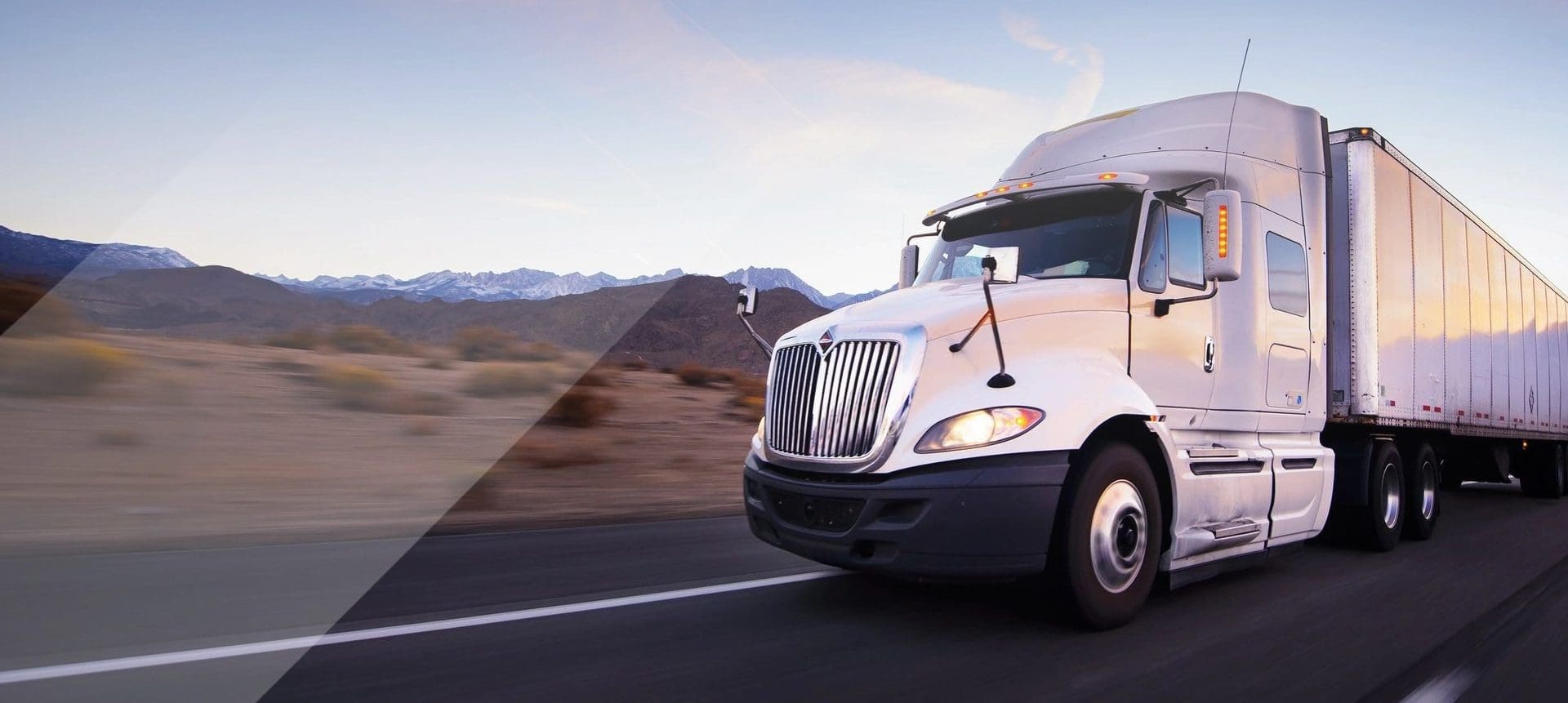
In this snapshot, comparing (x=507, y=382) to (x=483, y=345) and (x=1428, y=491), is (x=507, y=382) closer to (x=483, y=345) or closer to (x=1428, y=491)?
(x=483, y=345)

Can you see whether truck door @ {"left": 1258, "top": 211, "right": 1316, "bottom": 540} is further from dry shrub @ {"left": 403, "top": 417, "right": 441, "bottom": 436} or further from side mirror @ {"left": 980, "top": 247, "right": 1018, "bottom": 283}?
dry shrub @ {"left": 403, "top": 417, "right": 441, "bottom": 436}

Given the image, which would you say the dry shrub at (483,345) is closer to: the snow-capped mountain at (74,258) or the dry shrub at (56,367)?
the snow-capped mountain at (74,258)

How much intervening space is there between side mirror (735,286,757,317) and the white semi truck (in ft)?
0.07

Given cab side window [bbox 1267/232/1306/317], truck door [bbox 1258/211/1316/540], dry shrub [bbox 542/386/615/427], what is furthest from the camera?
dry shrub [bbox 542/386/615/427]

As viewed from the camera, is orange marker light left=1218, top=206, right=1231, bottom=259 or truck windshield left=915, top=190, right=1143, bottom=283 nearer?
orange marker light left=1218, top=206, right=1231, bottom=259

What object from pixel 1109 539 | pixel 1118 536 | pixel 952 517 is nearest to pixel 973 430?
pixel 952 517

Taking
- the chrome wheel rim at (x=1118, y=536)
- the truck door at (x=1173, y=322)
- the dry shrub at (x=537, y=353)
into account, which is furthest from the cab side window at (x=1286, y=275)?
the dry shrub at (x=537, y=353)

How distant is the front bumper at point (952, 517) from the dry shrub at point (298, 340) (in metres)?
20.6

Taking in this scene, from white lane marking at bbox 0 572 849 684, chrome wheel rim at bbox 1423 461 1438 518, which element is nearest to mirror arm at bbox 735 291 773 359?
white lane marking at bbox 0 572 849 684

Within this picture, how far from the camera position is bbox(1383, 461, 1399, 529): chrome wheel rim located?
8.73 metres

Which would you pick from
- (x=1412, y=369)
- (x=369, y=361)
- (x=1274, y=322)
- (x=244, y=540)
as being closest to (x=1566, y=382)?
(x=1412, y=369)

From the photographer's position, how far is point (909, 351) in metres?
5.01

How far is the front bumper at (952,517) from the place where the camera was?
A: 4.82 meters

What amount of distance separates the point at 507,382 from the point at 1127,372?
14.9m
